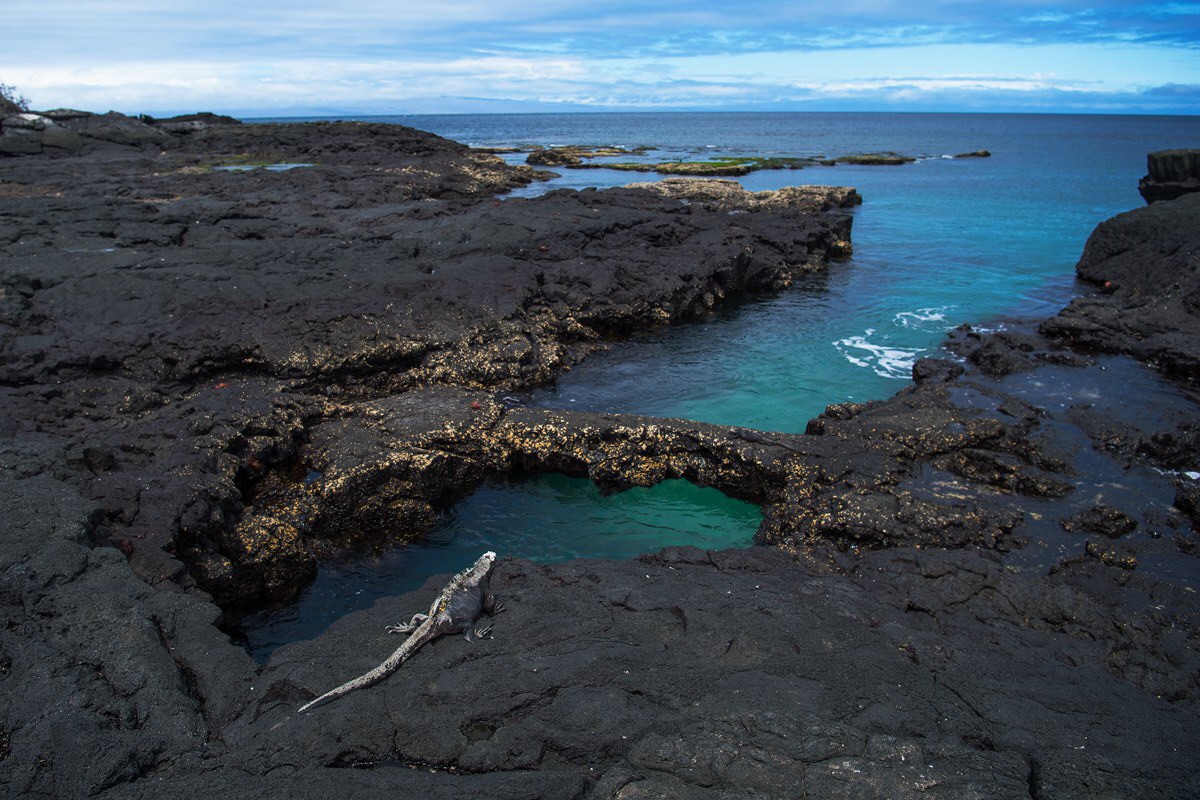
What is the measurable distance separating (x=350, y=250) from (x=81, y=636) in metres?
15.4

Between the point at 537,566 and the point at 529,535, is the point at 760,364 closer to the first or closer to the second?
the point at 529,535

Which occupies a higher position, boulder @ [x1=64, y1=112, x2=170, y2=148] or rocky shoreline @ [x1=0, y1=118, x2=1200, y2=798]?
boulder @ [x1=64, y1=112, x2=170, y2=148]


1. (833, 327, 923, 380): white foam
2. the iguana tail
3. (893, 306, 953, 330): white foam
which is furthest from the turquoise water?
(893, 306, 953, 330): white foam

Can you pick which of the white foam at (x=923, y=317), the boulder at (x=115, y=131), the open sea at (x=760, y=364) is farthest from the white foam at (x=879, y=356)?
the boulder at (x=115, y=131)

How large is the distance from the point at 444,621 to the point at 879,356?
15.5 m

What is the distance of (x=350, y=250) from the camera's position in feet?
67.6

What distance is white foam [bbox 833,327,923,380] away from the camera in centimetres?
1820

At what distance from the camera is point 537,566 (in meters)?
8.90

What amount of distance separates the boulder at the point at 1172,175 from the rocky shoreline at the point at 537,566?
10979mm

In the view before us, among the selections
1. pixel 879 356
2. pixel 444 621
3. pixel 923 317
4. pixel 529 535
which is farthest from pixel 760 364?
pixel 444 621

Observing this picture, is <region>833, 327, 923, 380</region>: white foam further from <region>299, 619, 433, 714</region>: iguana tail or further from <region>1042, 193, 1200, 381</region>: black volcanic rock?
<region>299, 619, 433, 714</region>: iguana tail

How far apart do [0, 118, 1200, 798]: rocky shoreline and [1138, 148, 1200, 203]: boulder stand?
36.0 feet

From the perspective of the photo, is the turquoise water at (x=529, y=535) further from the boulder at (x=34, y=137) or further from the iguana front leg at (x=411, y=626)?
the boulder at (x=34, y=137)

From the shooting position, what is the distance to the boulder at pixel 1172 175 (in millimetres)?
31406
